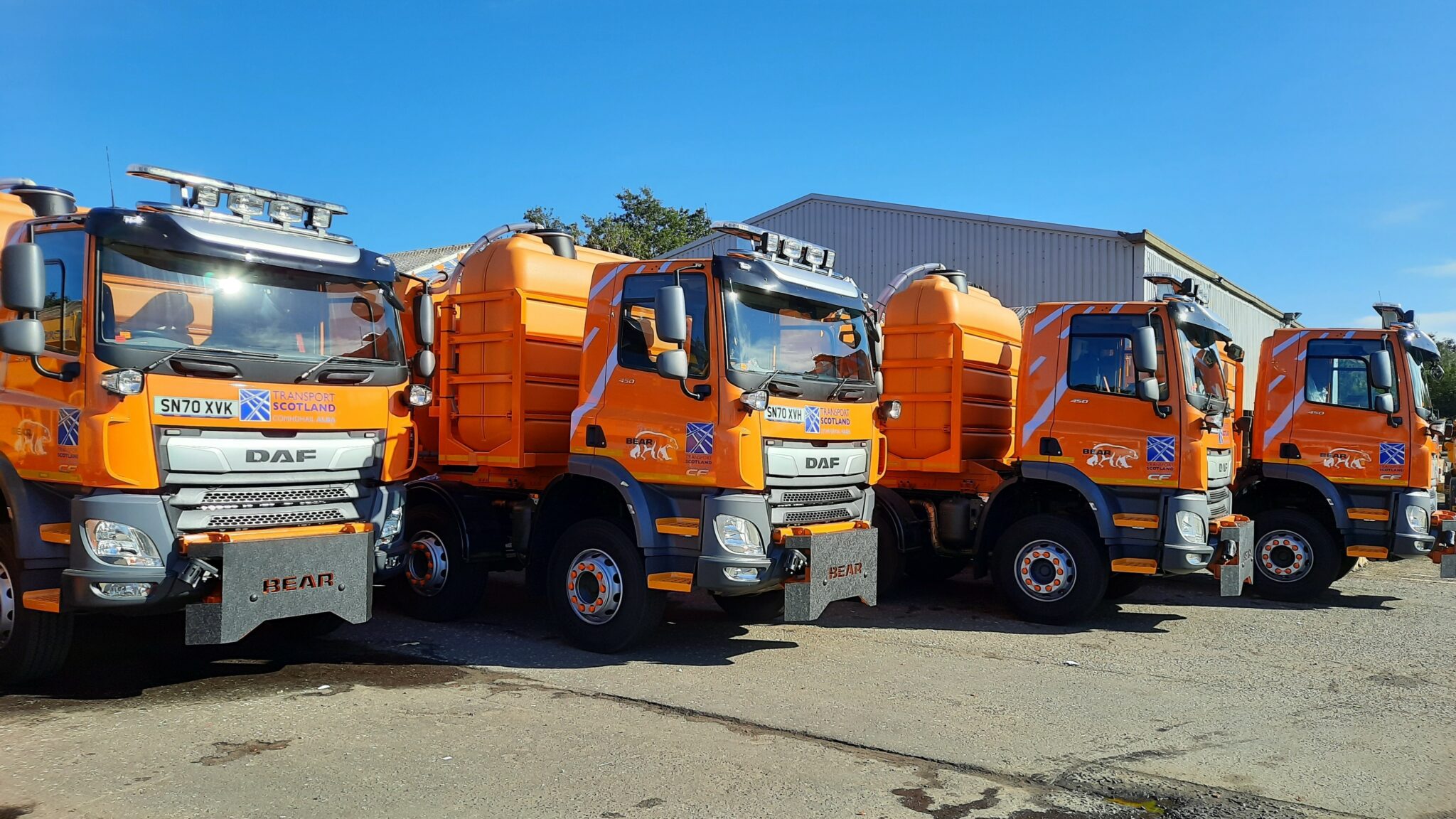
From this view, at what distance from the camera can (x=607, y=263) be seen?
7.95 m

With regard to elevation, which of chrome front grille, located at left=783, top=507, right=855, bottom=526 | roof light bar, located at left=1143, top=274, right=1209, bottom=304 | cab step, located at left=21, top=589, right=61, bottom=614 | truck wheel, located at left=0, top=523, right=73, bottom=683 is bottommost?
truck wheel, located at left=0, top=523, right=73, bottom=683

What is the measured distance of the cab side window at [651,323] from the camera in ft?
23.8

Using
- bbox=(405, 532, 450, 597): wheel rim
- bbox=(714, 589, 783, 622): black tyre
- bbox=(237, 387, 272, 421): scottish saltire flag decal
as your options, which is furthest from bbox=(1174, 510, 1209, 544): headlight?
bbox=(237, 387, 272, 421): scottish saltire flag decal

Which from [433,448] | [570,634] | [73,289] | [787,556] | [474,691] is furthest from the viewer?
[433,448]

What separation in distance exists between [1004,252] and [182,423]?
16.5m

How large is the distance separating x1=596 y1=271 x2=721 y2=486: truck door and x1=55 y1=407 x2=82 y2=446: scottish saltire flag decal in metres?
3.21

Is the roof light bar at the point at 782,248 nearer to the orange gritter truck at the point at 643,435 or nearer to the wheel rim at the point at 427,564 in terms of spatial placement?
the orange gritter truck at the point at 643,435

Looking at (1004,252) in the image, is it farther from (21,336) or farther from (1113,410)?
(21,336)

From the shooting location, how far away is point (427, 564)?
8969 millimetres

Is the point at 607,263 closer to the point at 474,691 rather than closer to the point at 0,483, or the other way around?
the point at 474,691

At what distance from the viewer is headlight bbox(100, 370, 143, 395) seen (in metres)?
5.77

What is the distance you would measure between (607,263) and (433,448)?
253 centimetres

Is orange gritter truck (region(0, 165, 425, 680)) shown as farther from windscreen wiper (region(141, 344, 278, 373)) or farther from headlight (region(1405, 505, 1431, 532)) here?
headlight (region(1405, 505, 1431, 532))

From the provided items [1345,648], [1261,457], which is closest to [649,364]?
[1345,648]
